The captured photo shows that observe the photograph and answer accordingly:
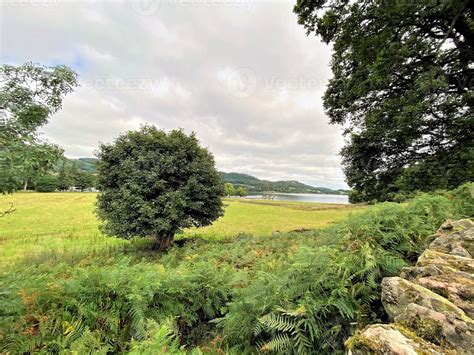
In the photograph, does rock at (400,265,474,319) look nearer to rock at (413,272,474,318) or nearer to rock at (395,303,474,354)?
rock at (413,272,474,318)

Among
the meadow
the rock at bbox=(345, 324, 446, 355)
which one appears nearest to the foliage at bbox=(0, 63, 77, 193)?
the meadow

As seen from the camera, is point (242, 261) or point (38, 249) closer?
point (242, 261)

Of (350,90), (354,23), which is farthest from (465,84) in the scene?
(354,23)

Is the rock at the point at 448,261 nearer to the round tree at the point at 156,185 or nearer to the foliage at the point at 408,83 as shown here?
the foliage at the point at 408,83

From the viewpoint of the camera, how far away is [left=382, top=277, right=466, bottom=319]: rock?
6.14ft

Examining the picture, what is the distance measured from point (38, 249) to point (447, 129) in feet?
63.2

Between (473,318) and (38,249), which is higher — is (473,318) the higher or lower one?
the higher one

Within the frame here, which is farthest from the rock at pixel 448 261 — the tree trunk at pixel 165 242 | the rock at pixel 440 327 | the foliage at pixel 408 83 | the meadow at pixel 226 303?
the tree trunk at pixel 165 242

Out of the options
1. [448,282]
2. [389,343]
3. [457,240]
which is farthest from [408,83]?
[389,343]

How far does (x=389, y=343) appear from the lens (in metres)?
1.56

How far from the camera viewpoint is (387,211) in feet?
13.1

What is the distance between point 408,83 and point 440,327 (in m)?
10.2

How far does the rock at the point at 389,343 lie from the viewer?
1520 mm

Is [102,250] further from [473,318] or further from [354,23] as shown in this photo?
[354,23]
